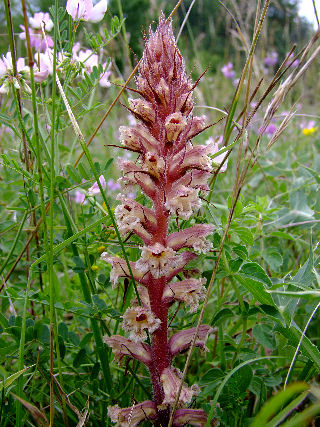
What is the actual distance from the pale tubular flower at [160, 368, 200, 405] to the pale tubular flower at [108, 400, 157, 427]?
0.09 meters

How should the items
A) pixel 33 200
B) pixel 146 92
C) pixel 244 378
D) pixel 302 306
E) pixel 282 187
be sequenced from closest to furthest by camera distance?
pixel 146 92
pixel 244 378
pixel 33 200
pixel 302 306
pixel 282 187

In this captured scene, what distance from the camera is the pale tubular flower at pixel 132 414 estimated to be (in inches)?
51.1

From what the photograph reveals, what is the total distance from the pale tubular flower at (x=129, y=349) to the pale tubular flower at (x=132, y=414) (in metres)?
0.14

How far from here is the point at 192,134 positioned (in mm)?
1304

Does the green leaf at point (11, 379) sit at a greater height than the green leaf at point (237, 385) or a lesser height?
greater

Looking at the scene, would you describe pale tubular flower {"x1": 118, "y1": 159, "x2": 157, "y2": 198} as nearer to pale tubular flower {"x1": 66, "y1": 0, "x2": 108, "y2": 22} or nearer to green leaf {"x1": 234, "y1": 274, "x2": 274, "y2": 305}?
green leaf {"x1": 234, "y1": 274, "x2": 274, "y2": 305}

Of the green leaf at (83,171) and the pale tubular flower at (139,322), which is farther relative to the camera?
the green leaf at (83,171)

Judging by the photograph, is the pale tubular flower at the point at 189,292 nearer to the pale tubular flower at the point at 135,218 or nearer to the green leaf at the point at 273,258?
the pale tubular flower at the point at 135,218

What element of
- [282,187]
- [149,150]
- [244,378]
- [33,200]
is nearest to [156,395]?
[244,378]

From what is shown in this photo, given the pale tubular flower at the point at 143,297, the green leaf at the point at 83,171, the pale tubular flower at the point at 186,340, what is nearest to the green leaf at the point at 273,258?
the pale tubular flower at the point at 186,340

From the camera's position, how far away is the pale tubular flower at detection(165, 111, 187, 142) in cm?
119

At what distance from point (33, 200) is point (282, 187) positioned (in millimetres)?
1594

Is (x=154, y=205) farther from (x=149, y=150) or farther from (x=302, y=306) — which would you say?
(x=302, y=306)

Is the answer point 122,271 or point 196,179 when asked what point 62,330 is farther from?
point 196,179
